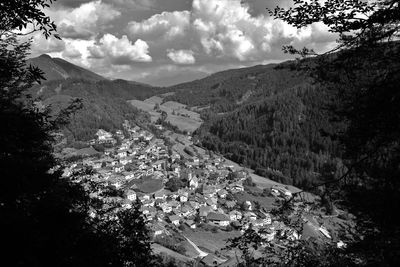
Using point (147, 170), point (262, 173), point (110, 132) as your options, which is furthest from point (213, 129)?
point (147, 170)

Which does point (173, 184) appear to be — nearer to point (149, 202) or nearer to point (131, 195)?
point (149, 202)

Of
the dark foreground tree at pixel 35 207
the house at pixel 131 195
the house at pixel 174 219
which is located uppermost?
the dark foreground tree at pixel 35 207

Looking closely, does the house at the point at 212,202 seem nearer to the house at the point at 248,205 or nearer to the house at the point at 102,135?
the house at the point at 248,205

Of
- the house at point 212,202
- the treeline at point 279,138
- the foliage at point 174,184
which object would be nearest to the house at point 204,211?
the house at point 212,202

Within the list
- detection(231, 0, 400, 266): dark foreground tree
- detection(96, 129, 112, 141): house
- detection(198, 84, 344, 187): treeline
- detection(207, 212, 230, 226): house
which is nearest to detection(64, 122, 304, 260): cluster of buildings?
detection(207, 212, 230, 226): house

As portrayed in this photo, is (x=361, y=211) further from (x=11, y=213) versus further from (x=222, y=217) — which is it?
(x=222, y=217)

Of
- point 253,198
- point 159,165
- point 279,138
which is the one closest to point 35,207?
point 253,198

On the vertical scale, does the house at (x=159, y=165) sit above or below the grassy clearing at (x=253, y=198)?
above
